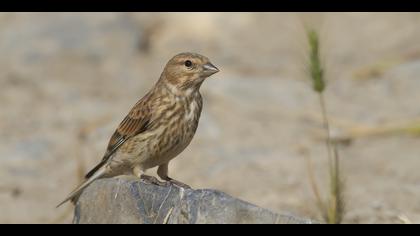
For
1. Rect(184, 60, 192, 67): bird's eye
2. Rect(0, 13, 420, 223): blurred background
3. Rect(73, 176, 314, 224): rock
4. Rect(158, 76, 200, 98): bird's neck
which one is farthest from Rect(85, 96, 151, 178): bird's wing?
Rect(0, 13, 420, 223): blurred background

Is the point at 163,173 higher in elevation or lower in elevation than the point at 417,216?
higher

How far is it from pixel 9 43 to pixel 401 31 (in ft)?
14.4

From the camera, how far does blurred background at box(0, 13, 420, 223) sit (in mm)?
7574

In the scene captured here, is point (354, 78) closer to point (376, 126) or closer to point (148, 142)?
point (376, 126)

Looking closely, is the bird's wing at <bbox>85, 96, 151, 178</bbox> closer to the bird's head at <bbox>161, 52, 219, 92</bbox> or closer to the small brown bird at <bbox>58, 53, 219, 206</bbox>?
the small brown bird at <bbox>58, 53, 219, 206</bbox>

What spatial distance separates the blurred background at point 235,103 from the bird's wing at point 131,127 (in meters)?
1.15

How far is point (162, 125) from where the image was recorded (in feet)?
18.4

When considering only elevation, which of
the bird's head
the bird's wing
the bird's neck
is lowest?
the bird's wing

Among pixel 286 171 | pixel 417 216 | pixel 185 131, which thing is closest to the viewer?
pixel 185 131

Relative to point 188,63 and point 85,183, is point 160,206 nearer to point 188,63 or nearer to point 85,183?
point 85,183

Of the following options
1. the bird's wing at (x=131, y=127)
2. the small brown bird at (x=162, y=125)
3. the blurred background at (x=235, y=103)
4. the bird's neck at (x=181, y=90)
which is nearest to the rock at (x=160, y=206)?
the small brown bird at (x=162, y=125)

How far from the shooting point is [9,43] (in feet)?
→ 34.4
